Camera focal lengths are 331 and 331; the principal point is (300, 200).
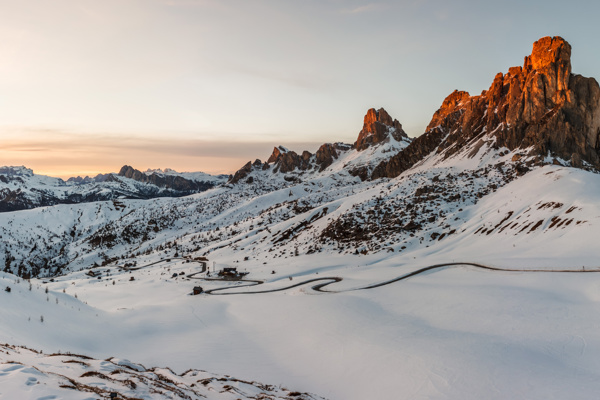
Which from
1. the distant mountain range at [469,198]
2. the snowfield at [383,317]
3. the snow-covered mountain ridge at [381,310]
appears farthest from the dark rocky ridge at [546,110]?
the snowfield at [383,317]

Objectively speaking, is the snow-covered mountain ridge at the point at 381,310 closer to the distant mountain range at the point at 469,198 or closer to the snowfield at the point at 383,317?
the snowfield at the point at 383,317

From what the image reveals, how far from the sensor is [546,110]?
9662 cm

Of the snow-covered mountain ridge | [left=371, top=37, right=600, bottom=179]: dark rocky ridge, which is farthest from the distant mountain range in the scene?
the snow-covered mountain ridge

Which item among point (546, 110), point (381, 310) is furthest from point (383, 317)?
point (546, 110)

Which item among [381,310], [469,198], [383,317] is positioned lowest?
[381,310]

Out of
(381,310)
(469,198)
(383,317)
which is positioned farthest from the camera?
(469,198)

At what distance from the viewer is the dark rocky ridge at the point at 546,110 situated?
87000 millimetres

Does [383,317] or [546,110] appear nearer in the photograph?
[383,317]

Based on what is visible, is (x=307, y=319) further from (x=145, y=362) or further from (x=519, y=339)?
(x=519, y=339)

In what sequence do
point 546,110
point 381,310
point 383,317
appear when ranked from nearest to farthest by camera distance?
1. point 383,317
2. point 381,310
3. point 546,110

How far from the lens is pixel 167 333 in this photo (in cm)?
2283

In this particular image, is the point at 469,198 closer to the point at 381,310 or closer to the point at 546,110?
the point at 546,110

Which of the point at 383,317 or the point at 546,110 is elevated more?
the point at 546,110

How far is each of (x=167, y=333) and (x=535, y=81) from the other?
4719 inches
